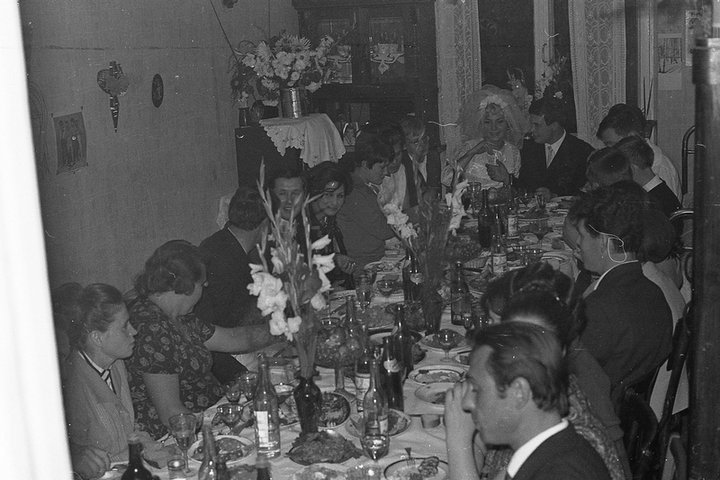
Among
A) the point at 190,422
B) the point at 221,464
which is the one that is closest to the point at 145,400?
the point at 190,422

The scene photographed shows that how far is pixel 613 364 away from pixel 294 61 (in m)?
3.53

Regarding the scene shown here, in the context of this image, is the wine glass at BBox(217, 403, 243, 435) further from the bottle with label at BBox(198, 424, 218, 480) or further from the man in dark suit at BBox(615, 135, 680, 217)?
the man in dark suit at BBox(615, 135, 680, 217)

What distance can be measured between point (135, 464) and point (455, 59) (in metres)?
5.77

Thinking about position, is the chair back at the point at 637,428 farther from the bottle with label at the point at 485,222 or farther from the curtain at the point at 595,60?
the curtain at the point at 595,60

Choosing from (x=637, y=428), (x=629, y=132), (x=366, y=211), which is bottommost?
(x=637, y=428)

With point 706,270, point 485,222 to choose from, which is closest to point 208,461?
point 706,270

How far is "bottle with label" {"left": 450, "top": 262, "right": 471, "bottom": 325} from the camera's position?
9.57 ft

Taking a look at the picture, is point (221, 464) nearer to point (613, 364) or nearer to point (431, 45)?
point (613, 364)

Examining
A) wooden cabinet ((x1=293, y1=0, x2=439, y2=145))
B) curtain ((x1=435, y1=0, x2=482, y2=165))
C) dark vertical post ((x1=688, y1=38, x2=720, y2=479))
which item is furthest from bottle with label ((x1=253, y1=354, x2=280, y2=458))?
curtain ((x1=435, y1=0, x2=482, y2=165))

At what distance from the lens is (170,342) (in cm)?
236

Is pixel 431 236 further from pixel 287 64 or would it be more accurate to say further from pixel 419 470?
pixel 287 64

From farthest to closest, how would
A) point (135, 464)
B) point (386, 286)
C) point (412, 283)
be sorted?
point (386, 286)
point (412, 283)
point (135, 464)

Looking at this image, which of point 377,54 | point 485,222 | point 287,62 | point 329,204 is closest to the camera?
point 329,204

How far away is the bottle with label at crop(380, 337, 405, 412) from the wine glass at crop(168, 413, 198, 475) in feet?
1.66
